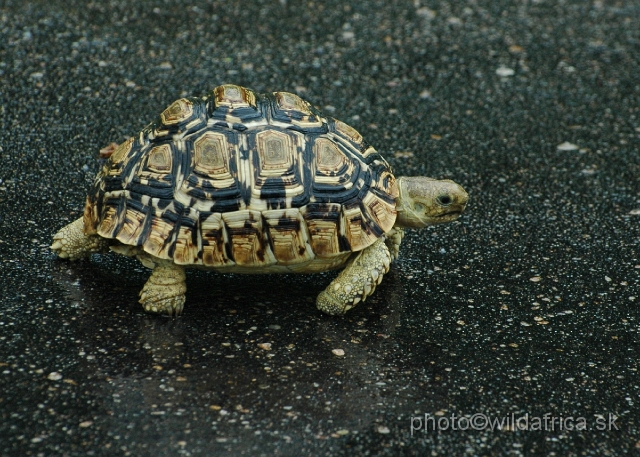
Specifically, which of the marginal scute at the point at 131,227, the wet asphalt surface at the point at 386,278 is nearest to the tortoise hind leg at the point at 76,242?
the wet asphalt surface at the point at 386,278

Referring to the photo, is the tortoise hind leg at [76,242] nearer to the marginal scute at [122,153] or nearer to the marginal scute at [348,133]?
the marginal scute at [122,153]

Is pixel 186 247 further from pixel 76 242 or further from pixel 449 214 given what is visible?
pixel 449 214

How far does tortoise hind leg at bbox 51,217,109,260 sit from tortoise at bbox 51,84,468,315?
0.48 ft

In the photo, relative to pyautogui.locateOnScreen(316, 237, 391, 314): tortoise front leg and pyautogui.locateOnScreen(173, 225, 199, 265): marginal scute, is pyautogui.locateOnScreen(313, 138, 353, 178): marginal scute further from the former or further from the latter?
pyautogui.locateOnScreen(173, 225, 199, 265): marginal scute

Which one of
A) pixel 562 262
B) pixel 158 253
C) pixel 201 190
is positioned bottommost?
pixel 562 262

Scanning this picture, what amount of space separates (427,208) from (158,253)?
124cm

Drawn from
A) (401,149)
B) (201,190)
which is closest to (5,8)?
(401,149)

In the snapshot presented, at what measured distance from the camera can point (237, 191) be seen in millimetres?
3379

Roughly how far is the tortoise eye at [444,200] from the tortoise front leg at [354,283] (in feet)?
1.26

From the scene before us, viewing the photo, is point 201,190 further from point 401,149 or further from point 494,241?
point 401,149

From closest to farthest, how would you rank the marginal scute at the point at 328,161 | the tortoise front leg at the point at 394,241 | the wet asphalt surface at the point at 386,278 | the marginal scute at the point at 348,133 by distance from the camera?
1. the wet asphalt surface at the point at 386,278
2. the marginal scute at the point at 328,161
3. the marginal scute at the point at 348,133
4. the tortoise front leg at the point at 394,241

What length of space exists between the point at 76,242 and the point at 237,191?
929mm

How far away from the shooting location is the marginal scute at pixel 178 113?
3506 millimetres

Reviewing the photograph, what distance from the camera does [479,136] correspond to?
5480 mm
